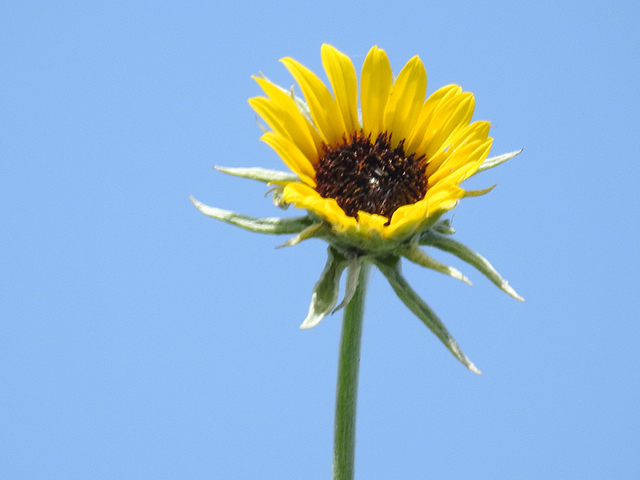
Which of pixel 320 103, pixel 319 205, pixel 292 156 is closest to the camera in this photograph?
pixel 319 205

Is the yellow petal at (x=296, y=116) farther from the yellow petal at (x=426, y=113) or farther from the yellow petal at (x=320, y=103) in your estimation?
the yellow petal at (x=426, y=113)

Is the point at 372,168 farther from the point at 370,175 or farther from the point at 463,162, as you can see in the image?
the point at 463,162

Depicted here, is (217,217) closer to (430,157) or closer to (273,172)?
(273,172)

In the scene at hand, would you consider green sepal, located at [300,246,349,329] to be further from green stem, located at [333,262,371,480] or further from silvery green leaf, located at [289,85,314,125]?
silvery green leaf, located at [289,85,314,125]

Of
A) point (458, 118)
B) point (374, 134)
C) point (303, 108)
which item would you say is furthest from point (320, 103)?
point (458, 118)

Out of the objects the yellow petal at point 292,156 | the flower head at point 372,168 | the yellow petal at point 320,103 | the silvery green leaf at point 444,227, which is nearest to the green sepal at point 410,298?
the flower head at point 372,168

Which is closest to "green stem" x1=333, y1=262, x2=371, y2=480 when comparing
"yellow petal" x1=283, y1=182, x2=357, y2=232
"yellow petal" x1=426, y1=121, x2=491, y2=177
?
"yellow petal" x1=283, y1=182, x2=357, y2=232
